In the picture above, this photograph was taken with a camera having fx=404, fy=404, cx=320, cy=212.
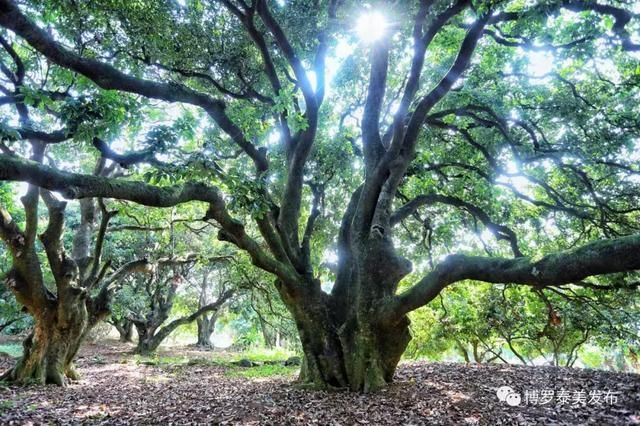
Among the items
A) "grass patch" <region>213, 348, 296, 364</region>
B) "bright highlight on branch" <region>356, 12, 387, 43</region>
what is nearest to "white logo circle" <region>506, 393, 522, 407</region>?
"bright highlight on branch" <region>356, 12, 387, 43</region>

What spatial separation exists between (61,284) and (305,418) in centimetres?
704

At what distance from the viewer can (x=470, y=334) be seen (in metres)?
15.9

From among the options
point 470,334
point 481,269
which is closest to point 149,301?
point 470,334

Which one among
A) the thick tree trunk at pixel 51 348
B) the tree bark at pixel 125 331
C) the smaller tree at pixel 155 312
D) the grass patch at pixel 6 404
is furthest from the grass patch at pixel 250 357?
the grass patch at pixel 6 404

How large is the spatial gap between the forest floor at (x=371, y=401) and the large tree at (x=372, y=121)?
1082 millimetres

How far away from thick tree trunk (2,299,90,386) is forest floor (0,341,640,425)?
1.68ft

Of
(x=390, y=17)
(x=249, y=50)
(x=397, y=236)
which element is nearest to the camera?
(x=390, y=17)

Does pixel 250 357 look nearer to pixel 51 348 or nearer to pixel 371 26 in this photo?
pixel 51 348

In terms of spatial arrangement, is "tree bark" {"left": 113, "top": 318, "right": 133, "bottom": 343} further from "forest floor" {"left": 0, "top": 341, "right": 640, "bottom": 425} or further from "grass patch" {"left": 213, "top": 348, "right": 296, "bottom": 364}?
"forest floor" {"left": 0, "top": 341, "right": 640, "bottom": 425}

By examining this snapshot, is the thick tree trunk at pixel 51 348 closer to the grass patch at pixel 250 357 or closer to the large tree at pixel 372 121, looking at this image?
the large tree at pixel 372 121

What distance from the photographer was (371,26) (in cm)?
704

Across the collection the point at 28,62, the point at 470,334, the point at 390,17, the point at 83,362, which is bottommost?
the point at 83,362

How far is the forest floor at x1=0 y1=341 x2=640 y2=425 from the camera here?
5.36 metres

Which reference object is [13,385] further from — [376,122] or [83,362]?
[376,122]
